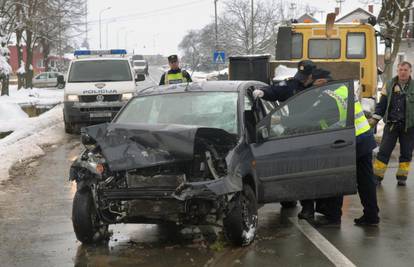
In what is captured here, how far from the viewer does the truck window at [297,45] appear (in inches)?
572

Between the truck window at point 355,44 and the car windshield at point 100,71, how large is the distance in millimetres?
5533

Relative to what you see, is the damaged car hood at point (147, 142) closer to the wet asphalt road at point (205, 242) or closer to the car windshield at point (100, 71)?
the wet asphalt road at point (205, 242)

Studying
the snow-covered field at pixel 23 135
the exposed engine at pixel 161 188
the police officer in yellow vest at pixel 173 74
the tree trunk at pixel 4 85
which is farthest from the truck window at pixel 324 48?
the tree trunk at pixel 4 85

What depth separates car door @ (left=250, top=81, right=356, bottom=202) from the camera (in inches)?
243

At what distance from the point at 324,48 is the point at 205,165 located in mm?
9567

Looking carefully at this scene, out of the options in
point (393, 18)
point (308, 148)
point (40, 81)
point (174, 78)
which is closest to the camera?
point (308, 148)

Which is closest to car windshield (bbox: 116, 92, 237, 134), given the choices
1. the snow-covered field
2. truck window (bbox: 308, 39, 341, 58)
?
the snow-covered field

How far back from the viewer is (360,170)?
21.9 ft

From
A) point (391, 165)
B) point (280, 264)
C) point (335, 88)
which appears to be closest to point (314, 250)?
point (280, 264)

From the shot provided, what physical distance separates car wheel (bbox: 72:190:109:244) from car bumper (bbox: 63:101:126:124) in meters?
9.54

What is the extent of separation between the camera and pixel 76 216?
5.82m

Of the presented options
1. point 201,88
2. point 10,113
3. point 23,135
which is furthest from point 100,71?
point 201,88

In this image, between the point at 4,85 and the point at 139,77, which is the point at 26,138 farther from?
the point at 4,85

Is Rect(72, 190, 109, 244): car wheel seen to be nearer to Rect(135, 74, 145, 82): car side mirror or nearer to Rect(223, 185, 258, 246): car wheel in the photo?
Rect(223, 185, 258, 246): car wheel
